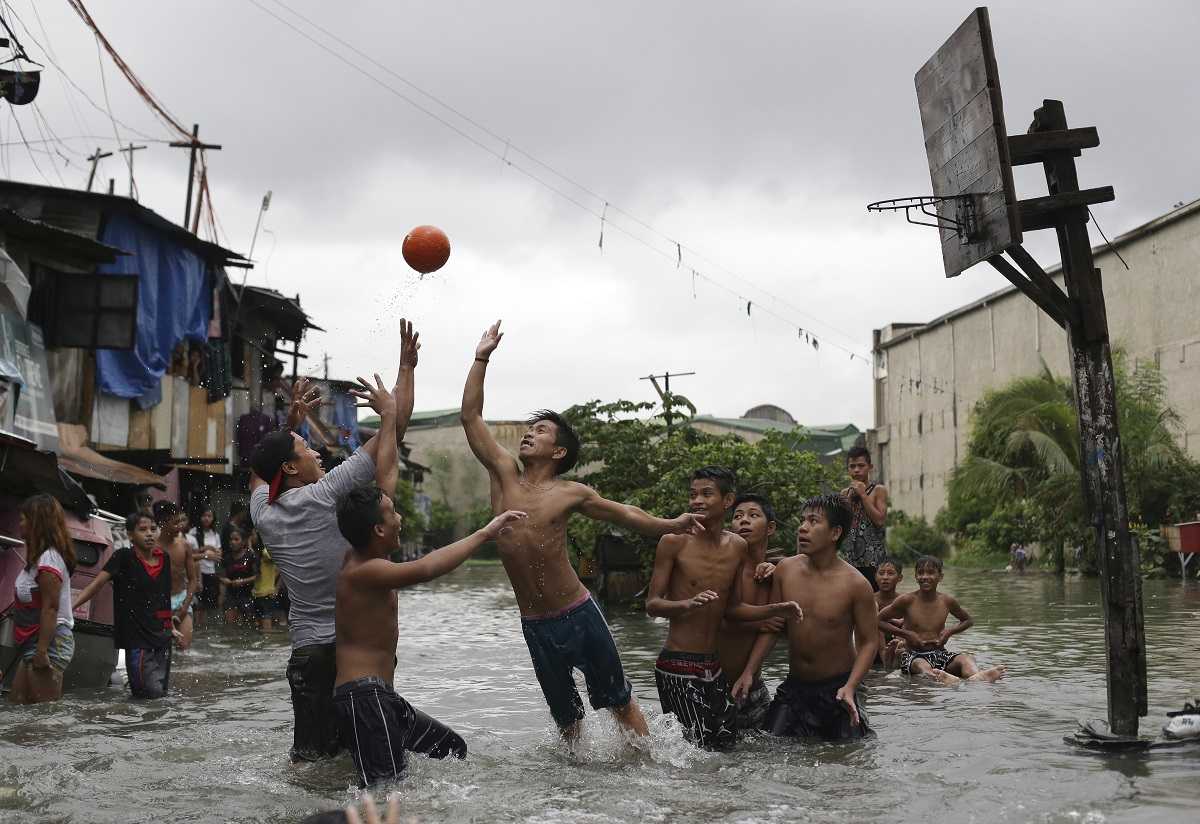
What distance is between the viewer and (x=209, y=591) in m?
19.9

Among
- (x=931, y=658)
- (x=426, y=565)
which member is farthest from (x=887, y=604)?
(x=426, y=565)

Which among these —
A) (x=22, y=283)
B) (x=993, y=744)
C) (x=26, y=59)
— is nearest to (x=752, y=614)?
(x=993, y=744)

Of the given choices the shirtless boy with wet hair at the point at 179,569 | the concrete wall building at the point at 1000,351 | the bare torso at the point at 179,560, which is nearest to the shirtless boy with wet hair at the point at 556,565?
the shirtless boy with wet hair at the point at 179,569

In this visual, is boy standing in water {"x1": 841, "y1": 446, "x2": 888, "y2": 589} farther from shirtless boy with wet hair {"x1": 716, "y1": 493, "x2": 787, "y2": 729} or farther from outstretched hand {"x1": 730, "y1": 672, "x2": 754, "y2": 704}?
outstretched hand {"x1": 730, "y1": 672, "x2": 754, "y2": 704}

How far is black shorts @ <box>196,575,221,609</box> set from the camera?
760 inches

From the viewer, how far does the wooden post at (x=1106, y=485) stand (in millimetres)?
6410

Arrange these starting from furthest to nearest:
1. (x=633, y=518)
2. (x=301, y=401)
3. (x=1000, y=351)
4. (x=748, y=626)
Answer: (x=1000, y=351), (x=748, y=626), (x=301, y=401), (x=633, y=518)

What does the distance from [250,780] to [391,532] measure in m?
1.77

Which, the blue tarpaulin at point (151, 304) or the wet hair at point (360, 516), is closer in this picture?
the wet hair at point (360, 516)

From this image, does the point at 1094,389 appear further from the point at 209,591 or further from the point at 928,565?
the point at 209,591

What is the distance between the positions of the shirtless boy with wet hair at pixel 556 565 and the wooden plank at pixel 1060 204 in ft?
8.12

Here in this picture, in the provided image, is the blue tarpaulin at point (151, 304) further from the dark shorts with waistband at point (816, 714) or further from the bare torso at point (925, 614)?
the dark shorts with waistband at point (816, 714)

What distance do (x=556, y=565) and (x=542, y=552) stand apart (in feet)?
0.32

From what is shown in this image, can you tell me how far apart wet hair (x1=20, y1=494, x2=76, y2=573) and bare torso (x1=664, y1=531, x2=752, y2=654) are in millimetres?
4366
